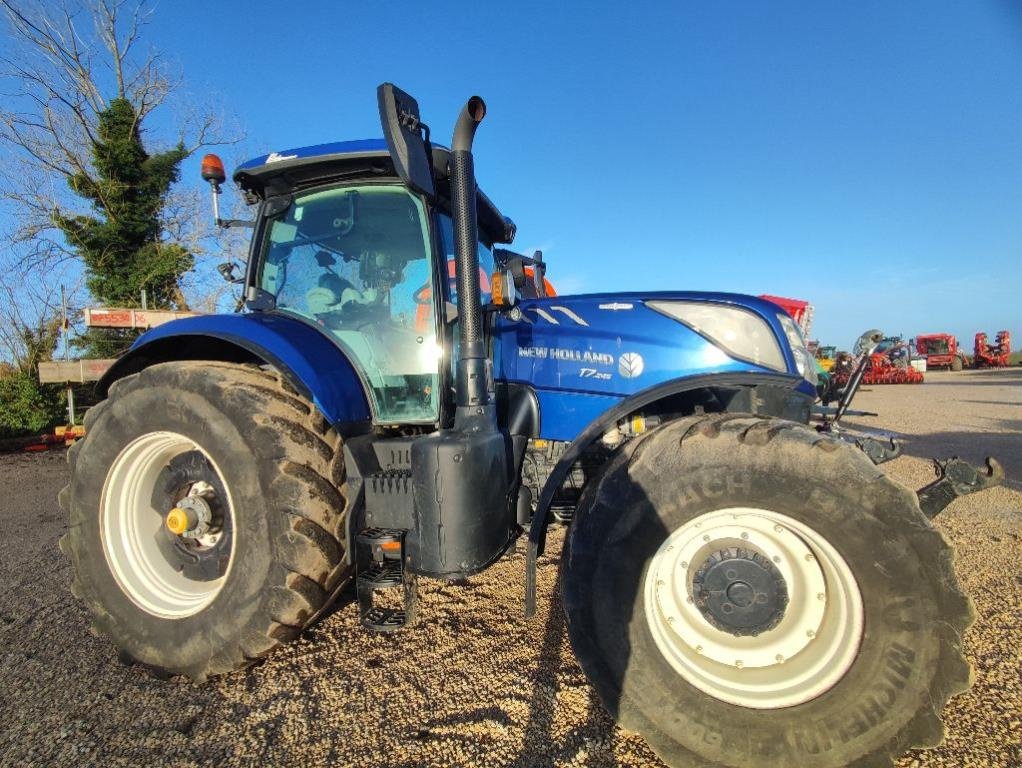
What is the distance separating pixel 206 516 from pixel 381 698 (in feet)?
3.68

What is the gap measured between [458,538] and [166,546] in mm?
1528

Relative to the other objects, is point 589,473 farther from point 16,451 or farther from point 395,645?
point 16,451

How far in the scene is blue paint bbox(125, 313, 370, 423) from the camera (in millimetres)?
2156

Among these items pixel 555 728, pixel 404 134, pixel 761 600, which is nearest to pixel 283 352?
pixel 404 134

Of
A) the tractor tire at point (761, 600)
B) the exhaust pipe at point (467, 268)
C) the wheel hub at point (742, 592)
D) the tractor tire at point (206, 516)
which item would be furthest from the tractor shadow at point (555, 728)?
the exhaust pipe at point (467, 268)

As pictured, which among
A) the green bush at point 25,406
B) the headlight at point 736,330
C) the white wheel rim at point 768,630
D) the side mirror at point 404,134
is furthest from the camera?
the green bush at point 25,406

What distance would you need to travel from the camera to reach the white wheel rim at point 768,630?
1.57 meters

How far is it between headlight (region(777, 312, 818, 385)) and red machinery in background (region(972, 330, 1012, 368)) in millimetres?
44407

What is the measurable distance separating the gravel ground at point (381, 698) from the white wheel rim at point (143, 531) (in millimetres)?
324

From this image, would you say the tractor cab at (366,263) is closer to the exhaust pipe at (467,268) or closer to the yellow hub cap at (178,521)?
the exhaust pipe at (467,268)

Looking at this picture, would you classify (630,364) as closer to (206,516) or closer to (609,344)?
(609,344)

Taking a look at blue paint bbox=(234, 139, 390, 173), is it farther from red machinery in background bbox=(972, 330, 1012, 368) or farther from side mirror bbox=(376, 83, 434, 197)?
red machinery in background bbox=(972, 330, 1012, 368)

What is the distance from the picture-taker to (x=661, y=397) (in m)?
2.07

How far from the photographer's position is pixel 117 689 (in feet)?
6.64
